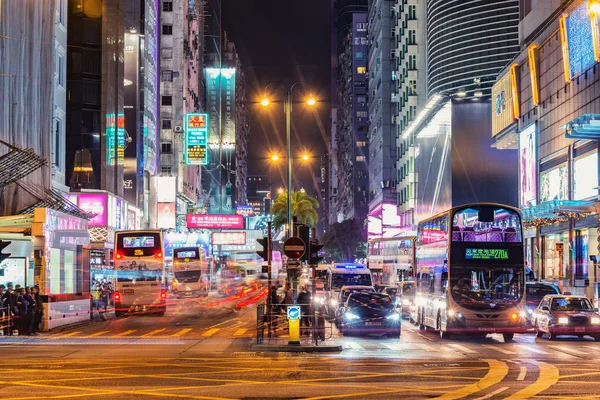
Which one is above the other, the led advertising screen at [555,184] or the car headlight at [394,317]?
the led advertising screen at [555,184]

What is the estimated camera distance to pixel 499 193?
93.0 meters

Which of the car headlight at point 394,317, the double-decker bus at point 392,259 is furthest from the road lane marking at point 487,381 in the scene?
the double-decker bus at point 392,259

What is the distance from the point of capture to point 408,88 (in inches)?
4931

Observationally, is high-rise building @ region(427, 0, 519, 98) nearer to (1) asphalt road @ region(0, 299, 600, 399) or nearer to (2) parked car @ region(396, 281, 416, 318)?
(2) parked car @ region(396, 281, 416, 318)

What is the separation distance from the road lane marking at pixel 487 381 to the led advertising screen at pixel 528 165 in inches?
1970

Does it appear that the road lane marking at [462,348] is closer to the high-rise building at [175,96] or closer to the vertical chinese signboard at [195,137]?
the vertical chinese signboard at [195,137]

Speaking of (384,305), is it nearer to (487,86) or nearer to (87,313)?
(87,313)

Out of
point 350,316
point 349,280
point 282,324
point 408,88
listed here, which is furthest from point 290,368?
point 408,88

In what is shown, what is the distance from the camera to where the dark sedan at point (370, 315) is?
107 feet

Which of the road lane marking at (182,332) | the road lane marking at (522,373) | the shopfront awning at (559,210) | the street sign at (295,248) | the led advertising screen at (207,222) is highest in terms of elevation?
the led advertising screen at (207,222)

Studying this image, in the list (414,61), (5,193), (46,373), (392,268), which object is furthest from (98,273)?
(414,61)

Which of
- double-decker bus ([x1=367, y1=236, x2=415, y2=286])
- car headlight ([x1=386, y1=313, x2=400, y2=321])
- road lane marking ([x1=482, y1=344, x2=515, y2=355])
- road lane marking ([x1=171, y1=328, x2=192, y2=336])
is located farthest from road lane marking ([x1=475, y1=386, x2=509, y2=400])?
double-decker bus ([x1=367, y1=236, x2=415, y2=286])

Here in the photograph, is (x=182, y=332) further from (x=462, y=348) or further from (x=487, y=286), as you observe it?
(x=462, y=348)

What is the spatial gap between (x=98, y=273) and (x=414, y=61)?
6933 cm
